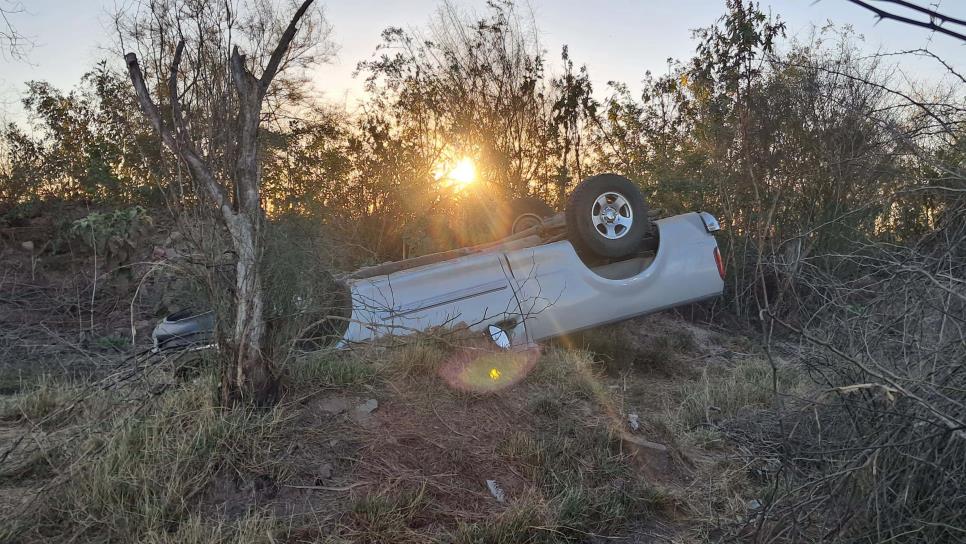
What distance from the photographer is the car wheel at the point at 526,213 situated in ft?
26.6

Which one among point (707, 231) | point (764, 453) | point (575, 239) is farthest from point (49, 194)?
point (764, 453)

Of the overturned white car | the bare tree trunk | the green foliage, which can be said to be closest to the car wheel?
the overturned white car

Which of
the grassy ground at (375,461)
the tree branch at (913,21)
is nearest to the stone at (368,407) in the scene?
the grassy ground at (375,461)

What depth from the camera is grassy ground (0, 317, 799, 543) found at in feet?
10.0

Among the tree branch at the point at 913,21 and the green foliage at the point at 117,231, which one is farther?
the green foliage at the point at 117,231

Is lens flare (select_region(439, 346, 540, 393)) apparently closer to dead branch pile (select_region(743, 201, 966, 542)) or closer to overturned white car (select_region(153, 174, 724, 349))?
overturned white car (select_region(153, 174, 724, 349))

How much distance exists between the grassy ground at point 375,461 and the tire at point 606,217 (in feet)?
6.01

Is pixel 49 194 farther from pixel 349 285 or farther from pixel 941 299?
pixel 941 299

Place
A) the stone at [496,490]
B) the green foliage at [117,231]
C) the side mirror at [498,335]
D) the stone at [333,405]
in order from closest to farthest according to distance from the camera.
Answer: the stone at [496,490] < the stone at [333,405] < the side mirror at [498,335] < the green foliage at [117,231]

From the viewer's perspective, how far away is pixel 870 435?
249 cm

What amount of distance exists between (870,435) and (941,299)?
590 mm

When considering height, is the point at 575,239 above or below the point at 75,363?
above

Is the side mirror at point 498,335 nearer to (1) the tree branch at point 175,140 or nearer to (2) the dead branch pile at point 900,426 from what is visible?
(1) the tree branch at point 175,140

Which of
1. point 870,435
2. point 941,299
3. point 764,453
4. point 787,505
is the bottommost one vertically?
point 764,453
